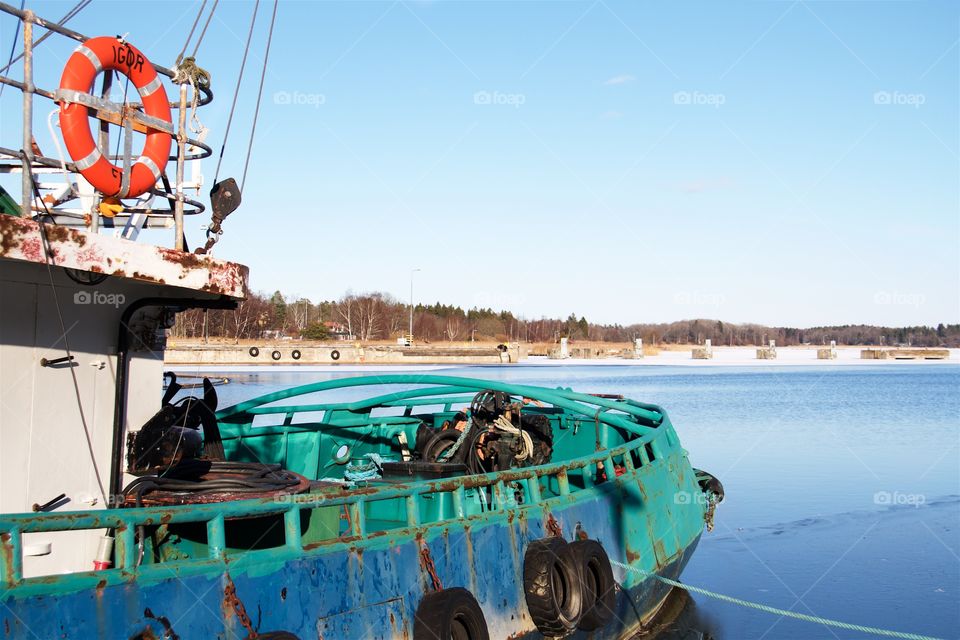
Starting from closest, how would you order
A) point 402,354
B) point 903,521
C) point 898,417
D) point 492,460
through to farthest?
point 492,460 → point 903,521 → point 898,417 → point 402,354

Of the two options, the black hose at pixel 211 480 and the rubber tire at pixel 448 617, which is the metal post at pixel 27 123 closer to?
the black hose at pixel 211 480

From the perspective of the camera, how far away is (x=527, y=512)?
7.52 m

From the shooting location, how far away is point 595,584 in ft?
26.6

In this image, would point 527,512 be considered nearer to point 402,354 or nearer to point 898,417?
point 898,417

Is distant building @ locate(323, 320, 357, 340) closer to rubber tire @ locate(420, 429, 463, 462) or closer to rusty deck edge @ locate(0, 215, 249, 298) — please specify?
rubber tire @ locate(420, 429, 463, 462)

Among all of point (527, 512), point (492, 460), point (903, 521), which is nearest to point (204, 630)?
point (527, 512)

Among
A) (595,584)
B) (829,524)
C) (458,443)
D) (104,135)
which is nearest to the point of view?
(104,135)

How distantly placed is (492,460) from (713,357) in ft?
381

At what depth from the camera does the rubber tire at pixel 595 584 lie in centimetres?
777

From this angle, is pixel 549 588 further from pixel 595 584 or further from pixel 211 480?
pixel 211 480

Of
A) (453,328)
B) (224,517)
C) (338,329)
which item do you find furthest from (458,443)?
(453,328)

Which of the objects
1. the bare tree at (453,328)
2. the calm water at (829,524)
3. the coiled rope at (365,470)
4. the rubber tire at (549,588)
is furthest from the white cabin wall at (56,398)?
the bare tree at (453,328)

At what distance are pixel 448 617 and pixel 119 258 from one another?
3.28 m

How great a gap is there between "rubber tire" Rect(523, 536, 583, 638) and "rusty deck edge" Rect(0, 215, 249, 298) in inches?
127
